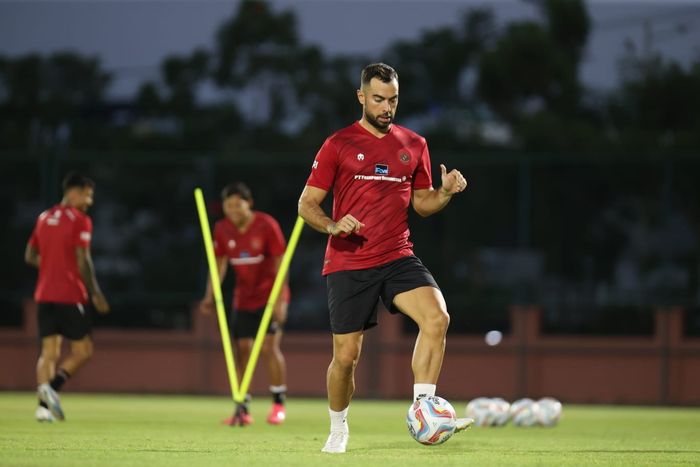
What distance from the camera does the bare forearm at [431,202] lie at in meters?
9.04

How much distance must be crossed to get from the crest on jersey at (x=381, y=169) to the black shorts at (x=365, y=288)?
1.82ft

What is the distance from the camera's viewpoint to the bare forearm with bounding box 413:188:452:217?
356 inches

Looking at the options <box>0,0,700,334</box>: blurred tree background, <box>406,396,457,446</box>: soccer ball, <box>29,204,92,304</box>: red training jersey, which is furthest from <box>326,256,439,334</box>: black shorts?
<box>0,0,700,334</box>: blurred tree background

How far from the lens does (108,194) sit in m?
21.4

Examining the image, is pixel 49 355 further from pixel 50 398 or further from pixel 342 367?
pixel 342 367

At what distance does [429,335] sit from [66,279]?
518 centimetres

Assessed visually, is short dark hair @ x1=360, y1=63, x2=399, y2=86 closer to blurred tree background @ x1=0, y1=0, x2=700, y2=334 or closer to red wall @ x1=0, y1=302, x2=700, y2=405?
red wall @ x1=0, y1=302, x2=700, y2=405

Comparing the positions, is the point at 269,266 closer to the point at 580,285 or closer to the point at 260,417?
the point at 260,417

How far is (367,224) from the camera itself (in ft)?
29.3

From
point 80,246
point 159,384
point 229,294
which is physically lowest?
point 159,384

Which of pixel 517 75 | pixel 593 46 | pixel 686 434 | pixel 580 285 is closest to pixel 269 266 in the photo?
pixel 686 434

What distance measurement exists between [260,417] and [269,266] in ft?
5.49

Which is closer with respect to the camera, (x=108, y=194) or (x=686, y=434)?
(x=686, y=434)

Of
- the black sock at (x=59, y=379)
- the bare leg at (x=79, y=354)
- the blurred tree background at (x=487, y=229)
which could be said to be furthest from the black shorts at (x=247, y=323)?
the blurred tree background at (x=487, y=229)
